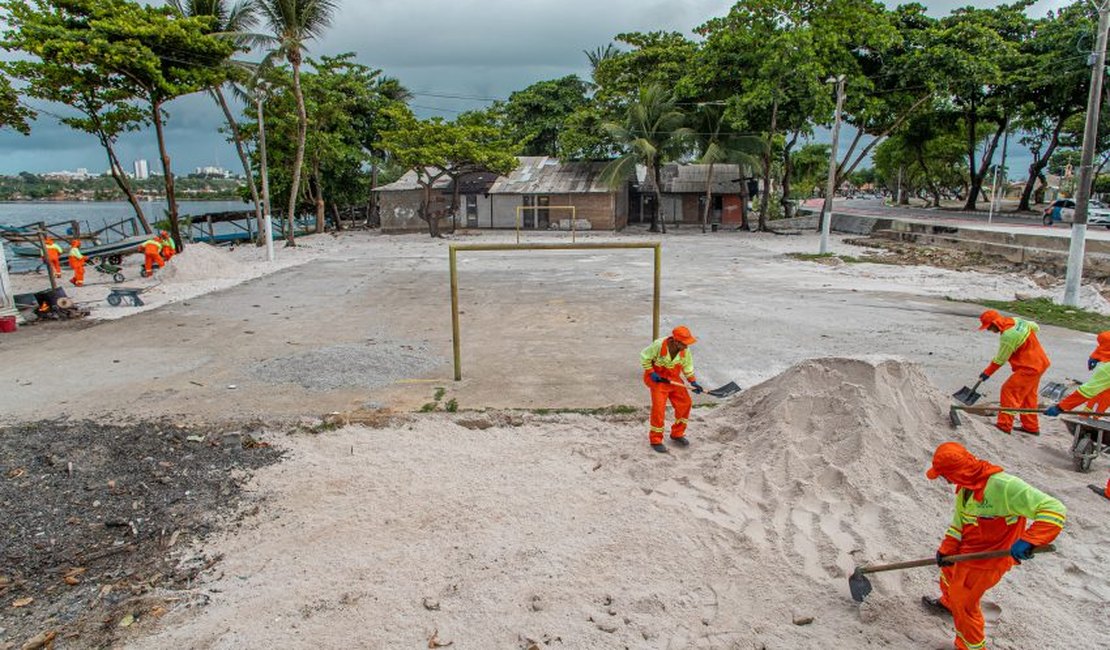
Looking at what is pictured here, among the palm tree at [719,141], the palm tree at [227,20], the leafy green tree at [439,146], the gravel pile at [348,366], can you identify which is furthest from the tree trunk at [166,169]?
the palm tree at [719,141]

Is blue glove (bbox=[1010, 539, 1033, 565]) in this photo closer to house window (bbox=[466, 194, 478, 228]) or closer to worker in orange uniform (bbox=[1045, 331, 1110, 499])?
worker in orange uniform (bbox=[1045, 331, 1110, 499])

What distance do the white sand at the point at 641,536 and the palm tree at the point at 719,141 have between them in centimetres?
2751

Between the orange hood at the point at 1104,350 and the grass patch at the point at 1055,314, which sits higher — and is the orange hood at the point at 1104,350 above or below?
above

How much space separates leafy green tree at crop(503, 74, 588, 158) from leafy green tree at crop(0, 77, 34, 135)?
28287 millimetres

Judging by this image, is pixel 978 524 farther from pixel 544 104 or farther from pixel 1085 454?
pixel 544 104

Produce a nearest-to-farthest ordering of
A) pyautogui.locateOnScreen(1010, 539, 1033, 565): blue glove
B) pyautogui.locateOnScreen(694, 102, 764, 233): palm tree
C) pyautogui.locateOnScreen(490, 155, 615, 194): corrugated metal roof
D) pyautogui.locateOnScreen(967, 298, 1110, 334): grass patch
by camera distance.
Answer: pyautogui.locateOnScreen(1010, 539, 1033, 565): blue glove < pyautogui.locateOnScreen(967, 298, 1110, 334): grass patch < pyautogui.locateOnScreen(694, 102, 764, 233): palm tree < pyautogui.locateOnScreen(490, 155, 615, 194): corrugated metal roof

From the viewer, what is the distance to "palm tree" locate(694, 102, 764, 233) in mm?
32312

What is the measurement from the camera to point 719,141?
33.5 meters

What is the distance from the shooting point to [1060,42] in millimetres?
31781

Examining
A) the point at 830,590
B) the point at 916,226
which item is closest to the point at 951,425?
the point at 830,590

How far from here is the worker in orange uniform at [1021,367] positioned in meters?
6.72

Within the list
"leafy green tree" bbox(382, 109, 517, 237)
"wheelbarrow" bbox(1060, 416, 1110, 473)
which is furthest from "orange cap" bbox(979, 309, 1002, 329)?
"leafy green tree" bbox(382, 109, 517, 237)

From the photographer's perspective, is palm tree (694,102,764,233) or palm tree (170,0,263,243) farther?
palm tree (694,102,764,233)

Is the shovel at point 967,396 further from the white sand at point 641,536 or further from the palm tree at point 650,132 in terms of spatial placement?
the palm tree at point 650,132
